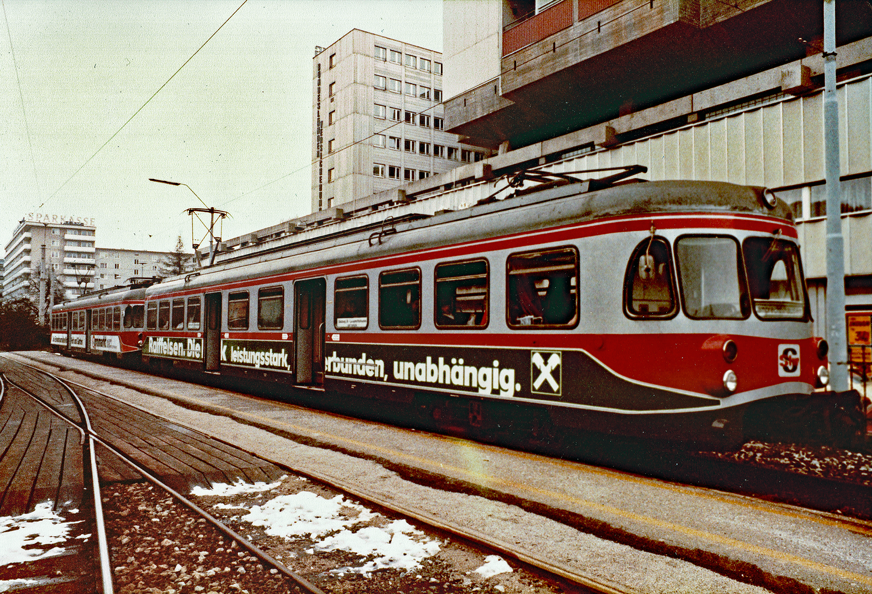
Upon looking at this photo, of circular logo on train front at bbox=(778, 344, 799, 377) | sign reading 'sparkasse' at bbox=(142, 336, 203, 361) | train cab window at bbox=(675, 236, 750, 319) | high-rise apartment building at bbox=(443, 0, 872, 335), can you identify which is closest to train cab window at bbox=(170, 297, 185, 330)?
sign reading 'sparkasse' at bbox=(142, 336, 203, 361)

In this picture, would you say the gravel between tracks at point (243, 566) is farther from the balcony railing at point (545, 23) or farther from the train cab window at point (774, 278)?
the balcony railing at point (545, 23)

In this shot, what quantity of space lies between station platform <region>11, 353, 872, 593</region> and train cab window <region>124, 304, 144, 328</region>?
1604 centimetres

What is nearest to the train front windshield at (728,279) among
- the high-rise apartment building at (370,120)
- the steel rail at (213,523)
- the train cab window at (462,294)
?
the train cab window at (462,294)

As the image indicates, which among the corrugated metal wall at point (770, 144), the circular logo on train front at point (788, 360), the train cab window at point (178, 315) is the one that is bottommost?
the circular logo on train front at point (788, 360)

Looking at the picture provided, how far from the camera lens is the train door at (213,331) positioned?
655 inches

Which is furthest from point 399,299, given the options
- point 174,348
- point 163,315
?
point 163,315

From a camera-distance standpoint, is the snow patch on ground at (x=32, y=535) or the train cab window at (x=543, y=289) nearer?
the snow patch on ground at (x=32, y=535)

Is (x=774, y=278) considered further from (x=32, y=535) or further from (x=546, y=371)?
(x=32, y=535)

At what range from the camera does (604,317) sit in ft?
22.5

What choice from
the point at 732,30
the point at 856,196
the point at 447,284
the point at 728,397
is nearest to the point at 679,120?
the point at 732,30

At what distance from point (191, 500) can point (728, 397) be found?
17.0 feet

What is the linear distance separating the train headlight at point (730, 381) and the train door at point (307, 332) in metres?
8.30

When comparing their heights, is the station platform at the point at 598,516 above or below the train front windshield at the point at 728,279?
below

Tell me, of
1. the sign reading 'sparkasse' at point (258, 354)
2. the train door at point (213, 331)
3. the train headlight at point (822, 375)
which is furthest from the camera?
the train door at point (213, 331)
